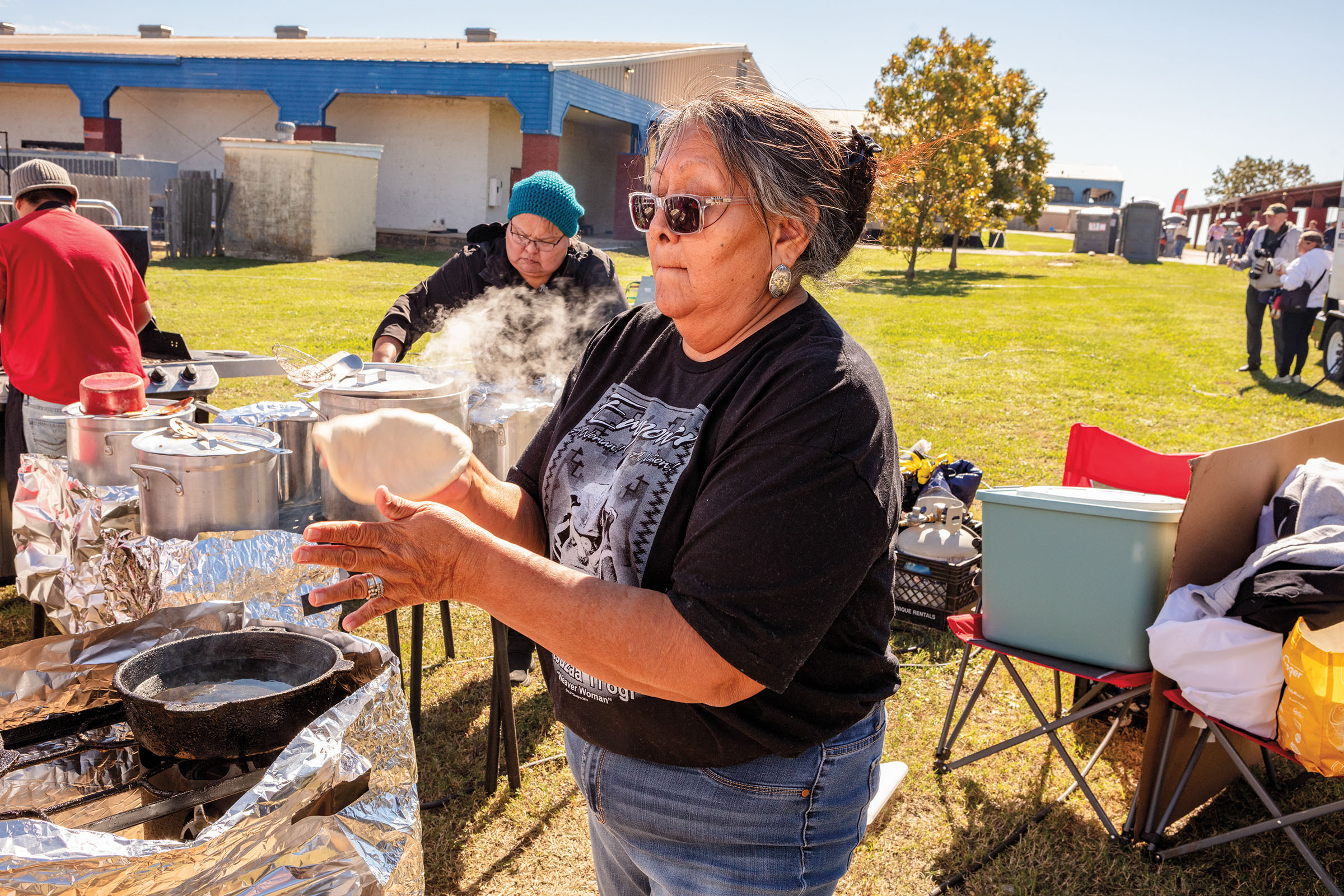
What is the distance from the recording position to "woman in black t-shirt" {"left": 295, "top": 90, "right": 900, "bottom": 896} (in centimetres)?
124

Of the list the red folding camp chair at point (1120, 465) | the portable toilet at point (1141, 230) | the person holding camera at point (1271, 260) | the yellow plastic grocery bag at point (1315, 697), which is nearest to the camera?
the yellow plastic grocery bag at point (1315, 697)

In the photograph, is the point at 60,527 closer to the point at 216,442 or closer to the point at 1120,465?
the point at 216,442

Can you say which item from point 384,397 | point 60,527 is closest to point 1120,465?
point 384,397

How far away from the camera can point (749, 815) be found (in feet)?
4.78

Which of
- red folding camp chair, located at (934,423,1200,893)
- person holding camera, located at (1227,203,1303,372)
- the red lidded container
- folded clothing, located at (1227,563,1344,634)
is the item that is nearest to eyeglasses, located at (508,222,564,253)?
the red lidded container

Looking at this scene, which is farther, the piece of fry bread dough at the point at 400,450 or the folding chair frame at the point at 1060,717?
the folding chair frame at the point at 1060,717

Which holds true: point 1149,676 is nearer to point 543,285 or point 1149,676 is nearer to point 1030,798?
point 1030,798

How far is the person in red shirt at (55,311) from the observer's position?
4070mm

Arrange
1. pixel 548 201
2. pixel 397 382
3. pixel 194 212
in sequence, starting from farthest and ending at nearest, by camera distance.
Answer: pixel 194 212, pixel 548 201, pixel 397 382

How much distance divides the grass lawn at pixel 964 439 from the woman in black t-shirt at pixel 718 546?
0.21 m

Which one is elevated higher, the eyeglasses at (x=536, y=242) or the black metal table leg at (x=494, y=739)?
the eyeglasses at (x=536, y=242)

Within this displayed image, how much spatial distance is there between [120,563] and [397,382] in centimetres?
98

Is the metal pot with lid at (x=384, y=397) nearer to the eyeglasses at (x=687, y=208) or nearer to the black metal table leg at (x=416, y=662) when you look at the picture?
the black metal table leg at (x=416, y=662)

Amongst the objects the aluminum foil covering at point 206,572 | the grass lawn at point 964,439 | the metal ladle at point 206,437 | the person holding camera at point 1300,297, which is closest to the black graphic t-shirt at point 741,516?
the grass lawn at point 964,439
